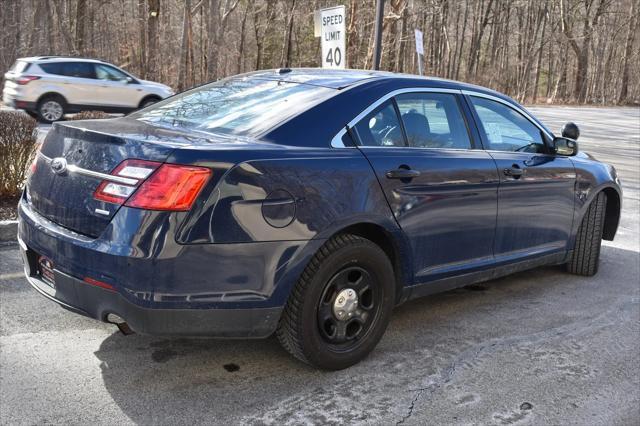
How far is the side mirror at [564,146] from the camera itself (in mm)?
4965

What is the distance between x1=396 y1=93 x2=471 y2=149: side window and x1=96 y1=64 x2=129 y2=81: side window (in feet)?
50.2

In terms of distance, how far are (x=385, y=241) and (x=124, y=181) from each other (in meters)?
1.54

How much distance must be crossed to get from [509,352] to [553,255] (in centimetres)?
144

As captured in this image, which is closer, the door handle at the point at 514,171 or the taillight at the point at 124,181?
the taillight at the point at 124,181

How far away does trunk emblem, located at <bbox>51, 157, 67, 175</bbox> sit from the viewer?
10.7 ft

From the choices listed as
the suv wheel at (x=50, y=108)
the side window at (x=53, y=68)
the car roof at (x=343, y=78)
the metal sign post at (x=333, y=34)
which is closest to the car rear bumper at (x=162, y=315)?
the car roof at (x=343, y=78)

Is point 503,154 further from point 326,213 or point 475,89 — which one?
point 326,213

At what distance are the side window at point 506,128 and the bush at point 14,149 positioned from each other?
445 centimetres

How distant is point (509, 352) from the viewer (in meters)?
3.95

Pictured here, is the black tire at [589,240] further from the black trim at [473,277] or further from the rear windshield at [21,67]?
the rear windshield at [21,67]

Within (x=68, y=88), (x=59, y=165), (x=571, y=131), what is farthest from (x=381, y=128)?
(x=68, y=88)

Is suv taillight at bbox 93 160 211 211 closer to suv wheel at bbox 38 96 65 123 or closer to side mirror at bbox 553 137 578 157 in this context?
side mirror at bbox 553 137 578 157

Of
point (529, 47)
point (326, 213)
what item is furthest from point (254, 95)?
point (529, 47)

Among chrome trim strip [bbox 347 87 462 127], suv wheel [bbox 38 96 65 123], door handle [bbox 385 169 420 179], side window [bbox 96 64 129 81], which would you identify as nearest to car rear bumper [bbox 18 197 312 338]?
door handle [bbox 385 169 420 179]
